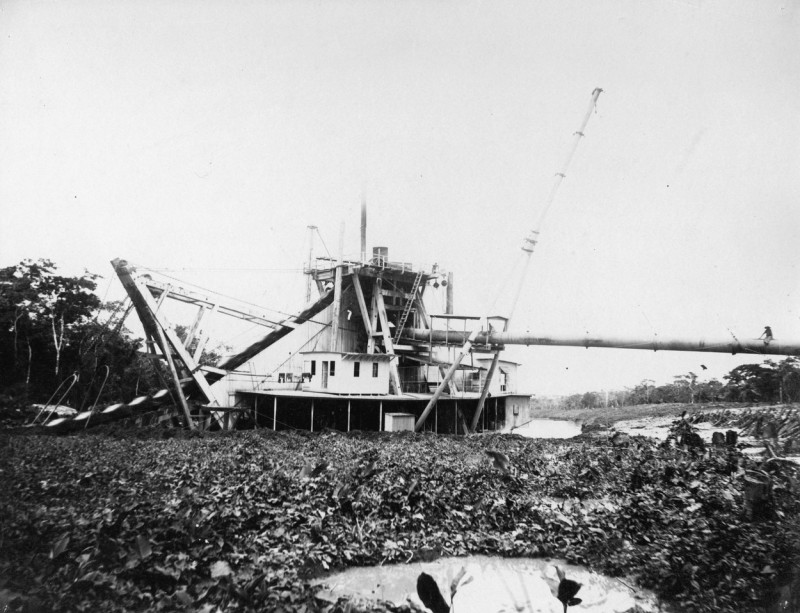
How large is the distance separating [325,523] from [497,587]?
2.75m

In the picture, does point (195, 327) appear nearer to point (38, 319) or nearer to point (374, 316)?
point (38, 319)

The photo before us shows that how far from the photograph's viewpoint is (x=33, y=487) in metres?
8.30

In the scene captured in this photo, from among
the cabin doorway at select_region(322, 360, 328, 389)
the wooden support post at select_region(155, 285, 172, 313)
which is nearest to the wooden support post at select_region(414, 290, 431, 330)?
the cabin doorway at select_region(322, 360, 328, 389)

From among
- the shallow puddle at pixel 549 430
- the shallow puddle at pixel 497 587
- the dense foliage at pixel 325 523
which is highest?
the dense foliage at pixel 325 523

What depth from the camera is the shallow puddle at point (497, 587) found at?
625cm

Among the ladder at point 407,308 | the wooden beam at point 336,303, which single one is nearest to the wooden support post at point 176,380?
the wooden beam at point 336,303

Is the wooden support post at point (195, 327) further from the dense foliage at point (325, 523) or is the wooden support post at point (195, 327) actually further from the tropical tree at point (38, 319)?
the dense foliage at point (325, 523)

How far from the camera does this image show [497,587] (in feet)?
22.6

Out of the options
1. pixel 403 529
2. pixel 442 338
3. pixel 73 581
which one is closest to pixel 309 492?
pixel 403 529

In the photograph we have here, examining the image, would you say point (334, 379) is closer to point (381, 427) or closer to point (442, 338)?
point (381, 427)

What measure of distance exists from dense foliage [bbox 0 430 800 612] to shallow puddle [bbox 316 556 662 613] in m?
0.21

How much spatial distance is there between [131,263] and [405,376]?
16.8m

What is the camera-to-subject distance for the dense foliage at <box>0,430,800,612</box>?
5184 mm

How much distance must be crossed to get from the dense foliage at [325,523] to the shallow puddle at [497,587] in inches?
8.1
